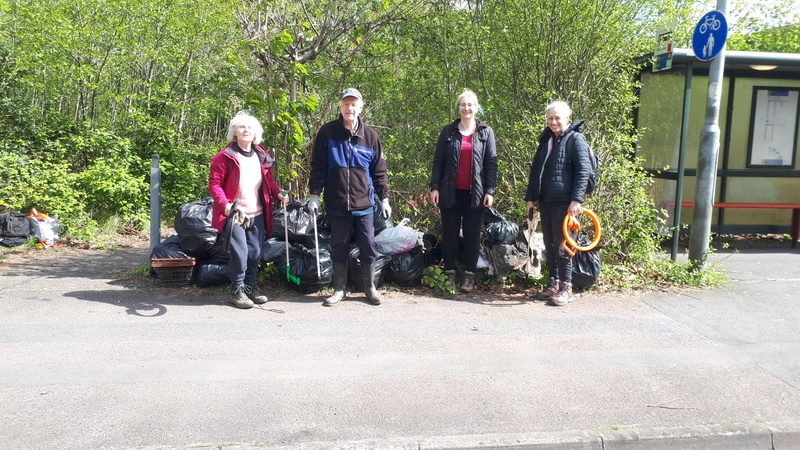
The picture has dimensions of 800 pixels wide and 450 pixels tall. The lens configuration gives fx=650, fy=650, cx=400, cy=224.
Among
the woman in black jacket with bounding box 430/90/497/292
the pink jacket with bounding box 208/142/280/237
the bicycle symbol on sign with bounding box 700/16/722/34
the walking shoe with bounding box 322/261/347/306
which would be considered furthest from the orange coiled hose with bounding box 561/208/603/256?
the pink jacket with bounding box 208/142/280/237

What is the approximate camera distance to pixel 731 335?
5340 mm

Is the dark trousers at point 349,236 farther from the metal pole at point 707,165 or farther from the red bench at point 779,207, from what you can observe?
the red bench at point 779,207

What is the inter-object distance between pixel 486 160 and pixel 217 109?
553 cm

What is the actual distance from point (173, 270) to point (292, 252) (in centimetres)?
117

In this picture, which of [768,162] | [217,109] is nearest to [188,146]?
[217,109]

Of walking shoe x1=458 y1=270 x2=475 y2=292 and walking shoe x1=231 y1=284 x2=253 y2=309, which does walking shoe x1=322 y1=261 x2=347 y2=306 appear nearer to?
walking shoe x1=231 y1=284 x2=253 y2=309

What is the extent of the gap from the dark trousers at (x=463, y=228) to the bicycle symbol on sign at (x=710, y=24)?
3003mm

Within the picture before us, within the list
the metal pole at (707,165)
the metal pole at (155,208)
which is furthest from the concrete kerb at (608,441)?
the metal pole at (155,208)

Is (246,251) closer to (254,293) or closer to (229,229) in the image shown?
(229,229)

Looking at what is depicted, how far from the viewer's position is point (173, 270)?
6.30 metres

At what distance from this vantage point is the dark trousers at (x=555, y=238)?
6040mm

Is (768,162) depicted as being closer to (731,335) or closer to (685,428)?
(731,335)

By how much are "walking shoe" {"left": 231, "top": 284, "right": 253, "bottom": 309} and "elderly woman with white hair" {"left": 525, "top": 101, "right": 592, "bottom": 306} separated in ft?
9.06

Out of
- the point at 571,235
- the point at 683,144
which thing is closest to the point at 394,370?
the point at 571,235
